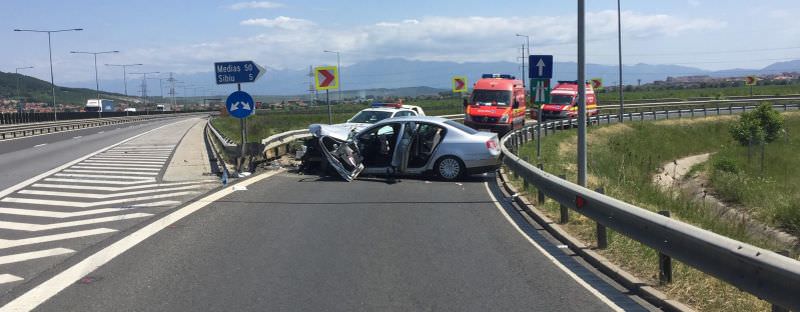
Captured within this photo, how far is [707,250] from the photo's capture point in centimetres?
563

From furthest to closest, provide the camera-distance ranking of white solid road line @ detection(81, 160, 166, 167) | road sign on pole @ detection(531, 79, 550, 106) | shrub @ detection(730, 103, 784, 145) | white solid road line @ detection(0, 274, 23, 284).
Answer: shrub @ detection(730, 103, 784, 145) < white solid road line @ detection(81, 160, 166, 167) < road sign on pole @ detection(531, 79, 550, 106) < white solid road line @ detection(0, 274, 23, 284)

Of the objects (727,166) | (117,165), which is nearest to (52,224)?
(117,165)

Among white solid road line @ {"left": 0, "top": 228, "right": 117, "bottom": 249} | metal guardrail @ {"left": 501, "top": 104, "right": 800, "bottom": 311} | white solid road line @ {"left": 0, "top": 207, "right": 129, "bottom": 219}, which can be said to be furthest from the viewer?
white solid road line @ {"left": 0, "top": 207, "right": 129, "bottom": 219}

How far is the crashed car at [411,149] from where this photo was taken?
624 inches

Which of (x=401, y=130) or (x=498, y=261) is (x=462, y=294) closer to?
(x=498, y=261)

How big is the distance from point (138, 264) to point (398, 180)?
29.9 feet

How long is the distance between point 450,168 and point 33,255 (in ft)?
31.5

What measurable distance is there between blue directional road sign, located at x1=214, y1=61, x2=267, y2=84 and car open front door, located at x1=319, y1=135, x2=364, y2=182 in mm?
2759

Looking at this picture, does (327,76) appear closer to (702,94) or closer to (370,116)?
(370,116)

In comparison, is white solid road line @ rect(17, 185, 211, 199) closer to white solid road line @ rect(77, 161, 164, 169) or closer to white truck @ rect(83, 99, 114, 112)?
white solid road line @ rect(77, 161, 164, 169)

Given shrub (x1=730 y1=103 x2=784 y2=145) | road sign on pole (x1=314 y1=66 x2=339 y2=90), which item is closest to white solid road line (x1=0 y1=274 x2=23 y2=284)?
road sign on pole (x1=314 y1=66 x2=339 y2=90)

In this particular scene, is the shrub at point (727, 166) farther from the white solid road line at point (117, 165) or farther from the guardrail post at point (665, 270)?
the guardrail post at point (665, 270)

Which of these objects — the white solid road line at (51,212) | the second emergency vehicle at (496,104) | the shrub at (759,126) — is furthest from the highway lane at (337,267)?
the shrub at (759,126)

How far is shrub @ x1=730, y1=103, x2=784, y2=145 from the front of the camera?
37.5 meters
